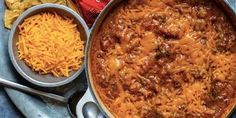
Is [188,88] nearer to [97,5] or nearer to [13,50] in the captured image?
[97,5]

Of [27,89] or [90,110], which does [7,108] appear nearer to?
[27,89]

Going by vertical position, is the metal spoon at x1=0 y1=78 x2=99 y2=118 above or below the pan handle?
below

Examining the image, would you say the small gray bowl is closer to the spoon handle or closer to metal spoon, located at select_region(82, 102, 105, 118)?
the spoon handle

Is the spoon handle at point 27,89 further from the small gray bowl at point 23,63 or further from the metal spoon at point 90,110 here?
the metal spoon at point 90,110

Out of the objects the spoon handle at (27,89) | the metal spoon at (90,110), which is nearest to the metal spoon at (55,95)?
the spoon handle at (27,89)

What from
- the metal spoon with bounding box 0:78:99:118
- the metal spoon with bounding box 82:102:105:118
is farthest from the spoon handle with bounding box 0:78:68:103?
the metal spoon with bounding box 82:102:105:118

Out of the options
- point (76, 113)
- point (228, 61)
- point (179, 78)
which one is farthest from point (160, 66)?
point (76, 113)

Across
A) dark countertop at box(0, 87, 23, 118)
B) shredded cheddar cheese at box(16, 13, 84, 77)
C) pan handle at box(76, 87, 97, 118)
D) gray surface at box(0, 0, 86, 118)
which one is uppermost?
shredded cheddar cheese at box(16, 13, 84, 77)

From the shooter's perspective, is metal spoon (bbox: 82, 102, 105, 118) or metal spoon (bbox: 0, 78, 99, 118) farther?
metal spoon (bbox: 0, 78, 99, 118)
